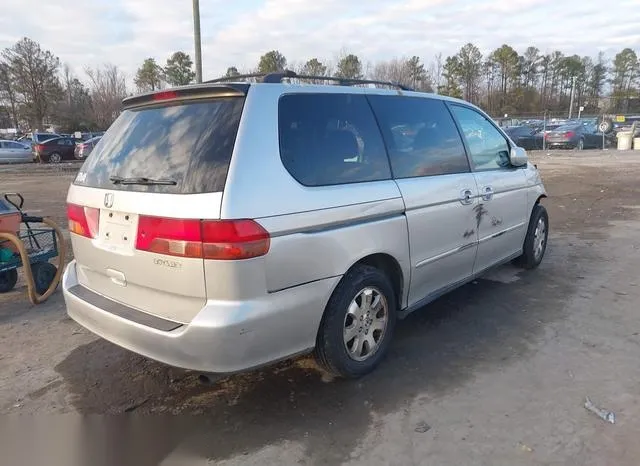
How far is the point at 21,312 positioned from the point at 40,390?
5.79 feet

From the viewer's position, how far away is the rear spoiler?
2832 mm

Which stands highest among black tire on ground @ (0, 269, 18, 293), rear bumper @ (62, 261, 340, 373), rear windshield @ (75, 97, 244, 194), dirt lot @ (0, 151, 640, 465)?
rear windshield @ (75, 97, 244, 194)

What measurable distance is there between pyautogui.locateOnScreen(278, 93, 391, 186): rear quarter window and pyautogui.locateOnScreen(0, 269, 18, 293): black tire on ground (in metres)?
4.15

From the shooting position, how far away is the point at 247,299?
2582mm

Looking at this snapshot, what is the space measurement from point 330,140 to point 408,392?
5.53 feet

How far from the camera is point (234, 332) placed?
2.56 metres

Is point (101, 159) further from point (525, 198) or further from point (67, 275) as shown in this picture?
point (525, 198)

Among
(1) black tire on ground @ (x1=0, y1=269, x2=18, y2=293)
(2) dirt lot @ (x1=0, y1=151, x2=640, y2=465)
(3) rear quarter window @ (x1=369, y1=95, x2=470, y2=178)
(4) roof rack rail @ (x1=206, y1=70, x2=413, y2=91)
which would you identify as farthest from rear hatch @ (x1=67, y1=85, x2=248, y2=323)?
(1) black tire on ground @ (x1=0, y1=269, x2=18, y2=293)

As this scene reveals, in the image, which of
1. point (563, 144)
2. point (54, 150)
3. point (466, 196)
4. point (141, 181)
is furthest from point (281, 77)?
point (54, 150)

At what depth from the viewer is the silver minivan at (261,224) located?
2.58 m

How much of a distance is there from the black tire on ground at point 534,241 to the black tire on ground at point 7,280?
18.3 feet

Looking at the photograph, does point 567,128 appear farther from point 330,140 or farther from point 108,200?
point 108,200

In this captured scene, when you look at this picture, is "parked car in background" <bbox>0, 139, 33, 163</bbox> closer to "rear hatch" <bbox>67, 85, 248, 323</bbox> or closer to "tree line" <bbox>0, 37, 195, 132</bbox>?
"tree line" <bbox>0, 37, 195, 132</bbox>

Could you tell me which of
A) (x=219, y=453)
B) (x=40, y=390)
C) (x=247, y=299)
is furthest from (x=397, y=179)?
(x=40, y=390)
